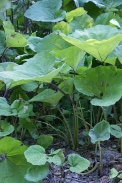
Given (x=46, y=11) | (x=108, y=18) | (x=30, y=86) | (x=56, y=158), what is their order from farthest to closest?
(x=46, y=11), (x=108, y=18), (x=30, y=86), (x=56, y=158)

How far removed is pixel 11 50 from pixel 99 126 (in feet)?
2.25

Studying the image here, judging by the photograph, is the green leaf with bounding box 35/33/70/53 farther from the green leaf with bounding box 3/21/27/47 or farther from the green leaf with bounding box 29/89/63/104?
the green leaf with bounding box 29/89/63/104

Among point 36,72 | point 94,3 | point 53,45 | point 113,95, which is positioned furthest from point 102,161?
point 94,3

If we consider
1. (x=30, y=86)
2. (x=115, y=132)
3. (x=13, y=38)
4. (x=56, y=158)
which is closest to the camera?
(x=56, y=158)

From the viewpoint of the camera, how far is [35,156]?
873 mm

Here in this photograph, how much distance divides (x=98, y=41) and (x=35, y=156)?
333 millimetres

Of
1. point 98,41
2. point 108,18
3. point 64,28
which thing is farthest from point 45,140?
point 108,18

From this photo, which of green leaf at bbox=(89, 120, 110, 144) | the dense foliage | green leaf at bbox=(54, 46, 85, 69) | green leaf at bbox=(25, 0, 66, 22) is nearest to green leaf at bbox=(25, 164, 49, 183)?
the dense foliage

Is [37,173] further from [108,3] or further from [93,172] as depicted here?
[108,3]

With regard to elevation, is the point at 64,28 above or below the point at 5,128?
above

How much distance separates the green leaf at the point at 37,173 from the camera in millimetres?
859

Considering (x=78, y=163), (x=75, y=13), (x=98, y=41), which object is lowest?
(x=78, y=163)

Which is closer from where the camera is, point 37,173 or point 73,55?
point 37,173

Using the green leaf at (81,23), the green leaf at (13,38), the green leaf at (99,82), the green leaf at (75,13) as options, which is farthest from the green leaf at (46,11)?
the green leaf at (99,82)
